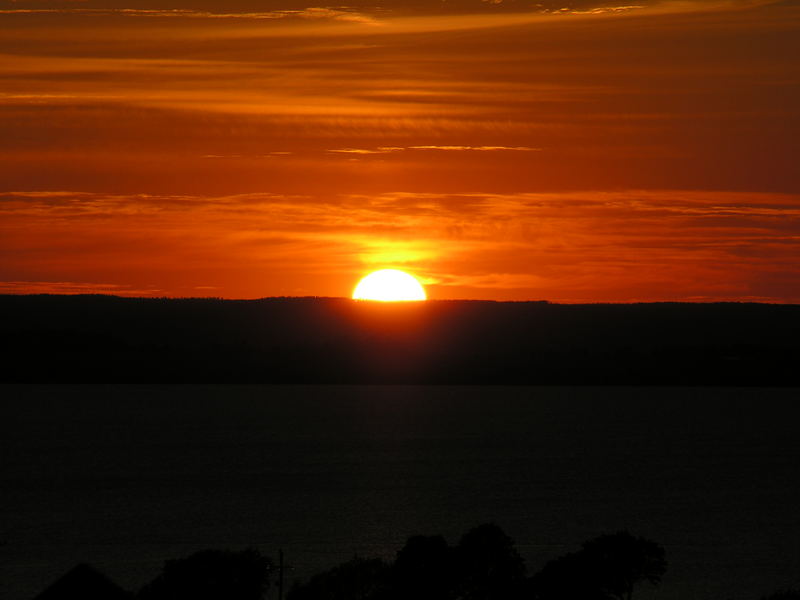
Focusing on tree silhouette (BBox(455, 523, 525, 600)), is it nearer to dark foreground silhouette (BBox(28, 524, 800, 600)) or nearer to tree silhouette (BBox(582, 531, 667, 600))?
dark foreground silhouette (BBox(28, 524, 800, 600))

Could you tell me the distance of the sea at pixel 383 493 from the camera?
57219 mm

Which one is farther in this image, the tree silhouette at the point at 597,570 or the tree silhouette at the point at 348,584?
the tree silhouette at the point at 348,584

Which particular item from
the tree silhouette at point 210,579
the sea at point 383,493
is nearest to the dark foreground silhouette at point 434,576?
the tree silhouette at point 210,579

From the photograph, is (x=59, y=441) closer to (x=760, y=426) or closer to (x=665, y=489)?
(x=665, y=489)

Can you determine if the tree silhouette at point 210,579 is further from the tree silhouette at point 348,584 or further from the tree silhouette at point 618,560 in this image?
the tree silhouette at point 618,560

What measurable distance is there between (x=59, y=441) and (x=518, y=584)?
109462 millimetres

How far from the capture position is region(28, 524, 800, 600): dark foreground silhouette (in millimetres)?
28797

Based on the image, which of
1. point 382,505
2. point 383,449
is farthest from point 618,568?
point 383,449

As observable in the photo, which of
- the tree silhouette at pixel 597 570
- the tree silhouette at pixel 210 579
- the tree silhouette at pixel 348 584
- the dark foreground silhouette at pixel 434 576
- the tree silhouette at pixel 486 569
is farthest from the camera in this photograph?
the tree silhouette at pixel 348 584

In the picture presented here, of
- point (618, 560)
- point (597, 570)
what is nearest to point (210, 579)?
point (597, 570)

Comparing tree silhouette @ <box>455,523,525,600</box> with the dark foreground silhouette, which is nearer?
the dark foreground silhouette

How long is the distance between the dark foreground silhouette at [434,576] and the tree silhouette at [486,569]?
0.02 meters

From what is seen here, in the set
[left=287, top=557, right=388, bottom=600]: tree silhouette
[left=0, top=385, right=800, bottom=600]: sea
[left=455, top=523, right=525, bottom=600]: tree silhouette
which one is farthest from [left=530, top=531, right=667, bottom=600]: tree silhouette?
[left=0, top=385, right=800, bottom=600]: sea

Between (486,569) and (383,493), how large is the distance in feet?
185
